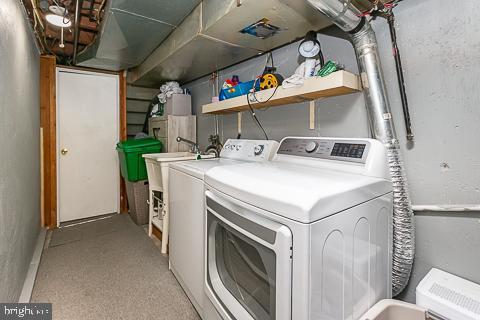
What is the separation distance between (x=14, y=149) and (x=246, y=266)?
1.69 m

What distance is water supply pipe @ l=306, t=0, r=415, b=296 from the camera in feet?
3.84

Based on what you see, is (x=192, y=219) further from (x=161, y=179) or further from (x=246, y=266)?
(x=161, y=179)

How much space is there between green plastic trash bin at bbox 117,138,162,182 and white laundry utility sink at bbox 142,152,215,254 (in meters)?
0.35

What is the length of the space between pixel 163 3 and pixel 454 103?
1866 mm

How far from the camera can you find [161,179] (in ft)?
8.23

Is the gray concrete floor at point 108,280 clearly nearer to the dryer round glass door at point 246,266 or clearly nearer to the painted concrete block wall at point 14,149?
the painted concrete block wall at point 14,149

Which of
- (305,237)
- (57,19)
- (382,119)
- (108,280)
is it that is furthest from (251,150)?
(57,19)

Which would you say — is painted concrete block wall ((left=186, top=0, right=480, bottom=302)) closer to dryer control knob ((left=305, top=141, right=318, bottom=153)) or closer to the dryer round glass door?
dryer control knob ((left=305, top=141, right=318, bottom=153))

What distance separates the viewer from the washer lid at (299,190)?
77cm

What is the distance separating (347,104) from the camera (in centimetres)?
154

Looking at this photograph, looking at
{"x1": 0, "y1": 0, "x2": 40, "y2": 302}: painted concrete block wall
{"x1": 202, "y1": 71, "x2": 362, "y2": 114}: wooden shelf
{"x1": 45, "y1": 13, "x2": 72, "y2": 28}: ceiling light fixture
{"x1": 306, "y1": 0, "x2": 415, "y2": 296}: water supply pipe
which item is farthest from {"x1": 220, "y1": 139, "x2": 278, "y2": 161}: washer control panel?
{"x1": 45, "y1": 13, "x2": 72, "y2": 28}: ceiling light fixture

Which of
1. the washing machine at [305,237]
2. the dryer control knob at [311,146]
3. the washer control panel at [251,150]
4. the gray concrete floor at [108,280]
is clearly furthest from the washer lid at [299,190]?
the gray concrete floor at [108,280]

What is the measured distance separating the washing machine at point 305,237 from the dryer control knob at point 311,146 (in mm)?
18

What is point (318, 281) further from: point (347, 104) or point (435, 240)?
point (347, 104)
